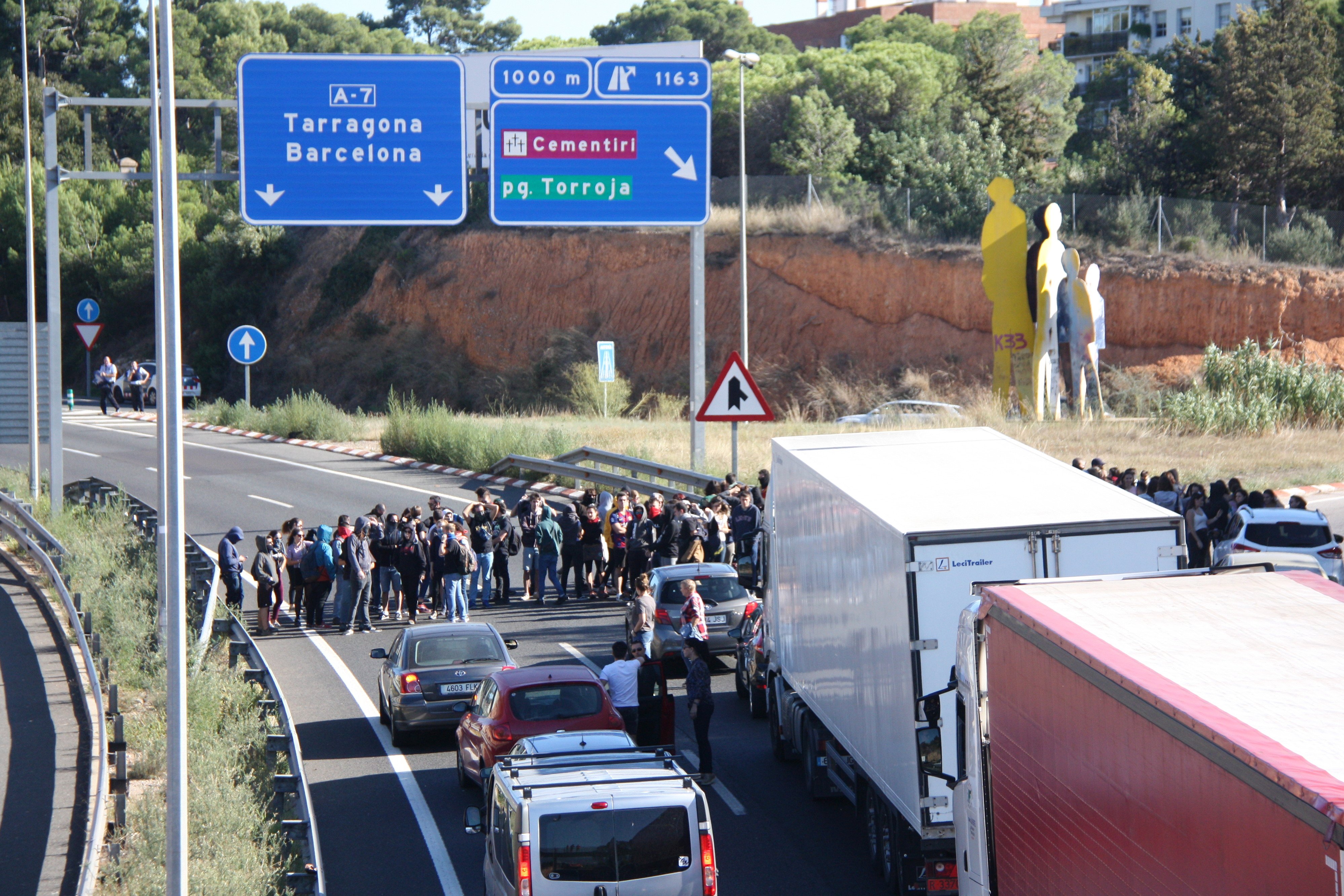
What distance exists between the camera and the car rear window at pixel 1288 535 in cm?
1767

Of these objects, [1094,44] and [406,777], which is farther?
[1094,44]

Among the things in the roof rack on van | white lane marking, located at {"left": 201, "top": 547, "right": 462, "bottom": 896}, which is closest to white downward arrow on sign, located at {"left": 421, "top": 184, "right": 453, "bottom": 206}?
white lane marking, located at {"left": 201, "top": 547, "right": 462, "bottom": 896}

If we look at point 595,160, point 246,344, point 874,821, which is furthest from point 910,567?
point 246,344

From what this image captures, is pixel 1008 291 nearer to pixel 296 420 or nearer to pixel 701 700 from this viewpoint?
pixel 296 420

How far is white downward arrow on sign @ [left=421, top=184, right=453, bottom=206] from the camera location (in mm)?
19859

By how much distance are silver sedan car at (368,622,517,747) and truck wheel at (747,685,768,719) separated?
2.84 meters

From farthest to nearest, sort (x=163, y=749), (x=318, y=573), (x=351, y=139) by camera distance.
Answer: (x=318, y=573) < (x=351, y=139) < (x=163, y=749)

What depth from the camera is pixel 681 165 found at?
21266 millimetres

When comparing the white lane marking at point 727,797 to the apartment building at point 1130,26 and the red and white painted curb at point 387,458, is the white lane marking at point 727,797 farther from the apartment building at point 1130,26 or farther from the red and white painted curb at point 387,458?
the apartment building at point 1130,26

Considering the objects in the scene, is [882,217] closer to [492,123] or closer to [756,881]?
[492,123]

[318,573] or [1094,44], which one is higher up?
[1094,44]

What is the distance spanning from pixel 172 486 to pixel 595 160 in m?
13.5

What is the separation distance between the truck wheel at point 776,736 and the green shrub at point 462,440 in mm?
19135

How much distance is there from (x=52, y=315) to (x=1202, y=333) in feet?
121
